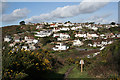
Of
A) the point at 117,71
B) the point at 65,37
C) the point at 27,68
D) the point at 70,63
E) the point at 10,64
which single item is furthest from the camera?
the point at 65,37

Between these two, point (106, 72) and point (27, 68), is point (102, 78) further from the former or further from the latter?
point (27, 68)

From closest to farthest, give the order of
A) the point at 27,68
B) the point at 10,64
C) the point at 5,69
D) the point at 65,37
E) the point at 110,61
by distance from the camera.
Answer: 1. the point at 5,69
2. the point at 10,64
3. the point at 27,68
4. the point at 110,61
5. the point at 65,37

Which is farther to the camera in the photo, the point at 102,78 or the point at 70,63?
the point at 70,63

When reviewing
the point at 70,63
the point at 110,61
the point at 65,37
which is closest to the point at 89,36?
the point at 65,37

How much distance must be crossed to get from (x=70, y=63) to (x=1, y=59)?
30.2ft

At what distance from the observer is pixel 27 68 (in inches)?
280

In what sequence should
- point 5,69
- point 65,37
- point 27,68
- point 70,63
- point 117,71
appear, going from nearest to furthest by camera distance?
1. point 5,69
2. point 27,68
3. point 117,71
4. point 70,63
5. point 65,37

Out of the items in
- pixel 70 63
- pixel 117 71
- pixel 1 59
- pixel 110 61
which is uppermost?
pixel 1 59

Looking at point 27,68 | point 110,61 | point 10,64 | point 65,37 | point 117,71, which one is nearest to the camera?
point 10,64

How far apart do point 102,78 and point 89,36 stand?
6653 cm

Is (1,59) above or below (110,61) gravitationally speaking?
above

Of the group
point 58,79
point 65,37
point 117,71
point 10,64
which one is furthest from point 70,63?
point 65,37

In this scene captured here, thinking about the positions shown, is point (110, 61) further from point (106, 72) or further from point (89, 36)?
point (89, 36)

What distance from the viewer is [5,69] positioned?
5.82m
